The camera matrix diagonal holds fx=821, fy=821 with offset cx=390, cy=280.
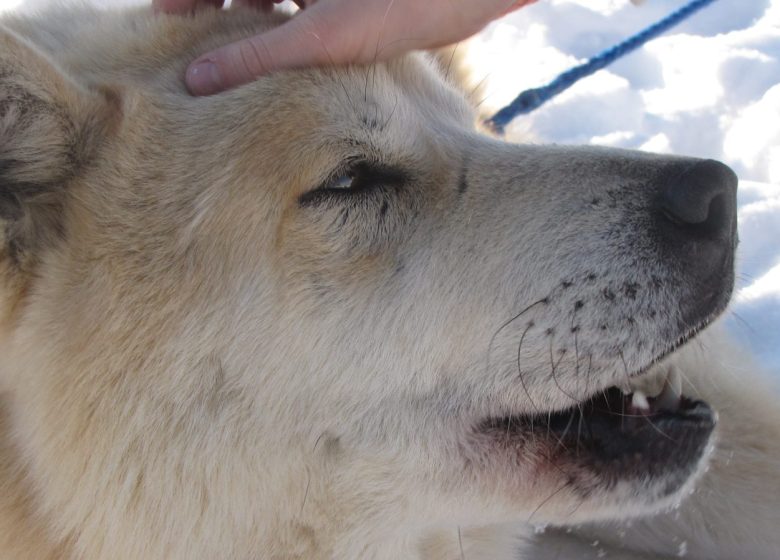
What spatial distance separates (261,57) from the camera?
2117 millimetres

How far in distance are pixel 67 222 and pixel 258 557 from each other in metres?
0.95

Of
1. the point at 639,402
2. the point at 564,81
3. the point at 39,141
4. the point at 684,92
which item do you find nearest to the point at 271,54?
the point at 39,141

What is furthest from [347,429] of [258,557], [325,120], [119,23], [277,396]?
[119,23]

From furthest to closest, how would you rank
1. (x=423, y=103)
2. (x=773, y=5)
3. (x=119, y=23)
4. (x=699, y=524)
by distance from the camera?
(x=773, y=5) → (x=699, y=524) → (x=119, y=23) → (x=423, y=103)

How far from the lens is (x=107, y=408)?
1925 mm

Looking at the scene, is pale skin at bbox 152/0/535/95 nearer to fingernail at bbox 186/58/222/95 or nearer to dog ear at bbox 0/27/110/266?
fingernail at bbox 186/58/222/95

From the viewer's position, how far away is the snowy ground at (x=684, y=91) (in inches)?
158

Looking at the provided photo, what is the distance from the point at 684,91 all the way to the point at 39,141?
4.21m

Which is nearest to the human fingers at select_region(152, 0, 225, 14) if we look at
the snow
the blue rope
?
the blue rope

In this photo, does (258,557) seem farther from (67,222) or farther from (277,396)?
(67,222)

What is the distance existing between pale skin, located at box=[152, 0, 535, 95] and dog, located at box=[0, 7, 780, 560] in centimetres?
9

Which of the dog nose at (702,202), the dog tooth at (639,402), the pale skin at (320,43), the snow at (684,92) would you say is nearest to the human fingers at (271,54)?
the pale skin at (320,43)

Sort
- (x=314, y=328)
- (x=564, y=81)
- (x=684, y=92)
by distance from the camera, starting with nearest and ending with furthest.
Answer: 1. (x=314, y=328)
2. (x=564, y=81)
3. (x=684, y=92)

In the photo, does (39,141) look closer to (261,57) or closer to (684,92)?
(261,57)
